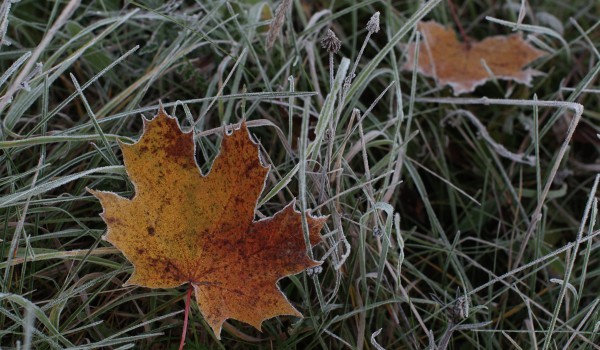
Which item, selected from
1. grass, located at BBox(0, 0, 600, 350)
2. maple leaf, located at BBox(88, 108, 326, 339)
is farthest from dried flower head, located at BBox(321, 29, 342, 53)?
maple leaf, located at BBox(88, 108, 326, 339)

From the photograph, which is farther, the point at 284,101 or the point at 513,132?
the point at 513,132

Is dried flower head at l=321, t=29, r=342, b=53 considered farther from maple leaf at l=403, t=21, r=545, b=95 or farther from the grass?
maple leaf at l=403, t=21, r=545, b=95

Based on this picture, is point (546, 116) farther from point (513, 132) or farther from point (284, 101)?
point (284, 101)

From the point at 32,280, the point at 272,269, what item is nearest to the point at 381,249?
the point at 272,269

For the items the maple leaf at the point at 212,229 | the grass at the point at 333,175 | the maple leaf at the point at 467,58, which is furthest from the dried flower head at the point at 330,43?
the maple leaf at the point at 467,58

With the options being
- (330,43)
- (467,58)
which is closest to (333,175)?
(330,43)

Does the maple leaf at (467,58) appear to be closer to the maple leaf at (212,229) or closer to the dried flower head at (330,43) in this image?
the dried flower head at (330,43)
